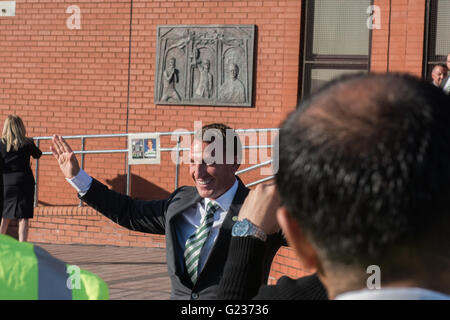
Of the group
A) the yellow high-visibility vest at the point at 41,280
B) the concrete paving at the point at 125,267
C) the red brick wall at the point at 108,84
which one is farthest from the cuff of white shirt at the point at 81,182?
the red brick wall at the point at 108,84

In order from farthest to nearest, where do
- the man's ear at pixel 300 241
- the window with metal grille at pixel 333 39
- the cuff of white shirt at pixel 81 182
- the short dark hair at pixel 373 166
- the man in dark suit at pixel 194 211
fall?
the window with metal grille at pixel 333 39, the cuff of white shirt at pixel 81 182, the man in dark suit at pixel 194 211, the man's ear at pixel 300 241, the short dark hair at pixel 373 166

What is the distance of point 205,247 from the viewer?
11.1 ft

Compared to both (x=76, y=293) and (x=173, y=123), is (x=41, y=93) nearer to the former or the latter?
(x=173, y=123)

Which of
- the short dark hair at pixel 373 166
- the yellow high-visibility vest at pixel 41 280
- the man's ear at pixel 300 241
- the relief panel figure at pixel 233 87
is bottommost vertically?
the yellow high-visibility vest at pixel 41 280

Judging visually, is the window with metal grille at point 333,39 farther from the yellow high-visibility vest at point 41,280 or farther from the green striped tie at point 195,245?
the yellow high-visibility vest at point 41,280

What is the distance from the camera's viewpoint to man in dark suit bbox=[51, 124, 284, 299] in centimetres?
332

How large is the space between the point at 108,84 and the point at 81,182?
272 inches

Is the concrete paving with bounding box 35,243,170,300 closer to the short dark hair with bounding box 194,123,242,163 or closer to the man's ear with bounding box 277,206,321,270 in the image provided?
the short dark hair with bounding box 194,123,242,163

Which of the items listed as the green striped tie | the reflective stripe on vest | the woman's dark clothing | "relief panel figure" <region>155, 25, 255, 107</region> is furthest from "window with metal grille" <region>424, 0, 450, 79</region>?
the reflective stripe on vest

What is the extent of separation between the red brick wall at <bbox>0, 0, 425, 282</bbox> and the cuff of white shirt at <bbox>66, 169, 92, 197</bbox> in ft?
20.5

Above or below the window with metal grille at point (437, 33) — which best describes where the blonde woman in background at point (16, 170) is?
below

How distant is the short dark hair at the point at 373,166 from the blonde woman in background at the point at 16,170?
7.84 m

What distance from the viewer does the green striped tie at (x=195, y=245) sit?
3.37 metres
